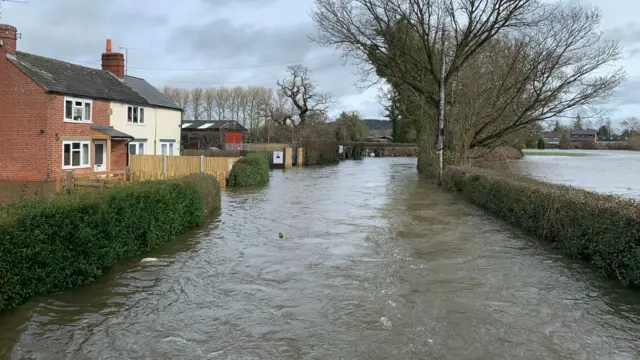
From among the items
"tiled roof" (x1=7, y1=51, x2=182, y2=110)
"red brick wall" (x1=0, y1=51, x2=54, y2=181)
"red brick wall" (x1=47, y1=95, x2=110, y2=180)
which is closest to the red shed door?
"tiled roof" (x1=7, y1=51, x2=182, y2=110)

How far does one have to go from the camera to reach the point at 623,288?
7.40 m

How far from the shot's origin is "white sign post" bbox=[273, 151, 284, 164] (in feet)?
129

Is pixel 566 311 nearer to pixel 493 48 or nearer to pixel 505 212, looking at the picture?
pixel 505 212

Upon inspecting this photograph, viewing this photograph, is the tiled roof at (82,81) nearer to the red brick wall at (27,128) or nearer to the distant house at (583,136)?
the red brick wall at (27,128)

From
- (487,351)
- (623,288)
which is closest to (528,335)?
(487,351)

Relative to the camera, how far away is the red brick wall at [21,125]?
74.3 feet

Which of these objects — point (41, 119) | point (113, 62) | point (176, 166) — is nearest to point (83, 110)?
point (41, 119)

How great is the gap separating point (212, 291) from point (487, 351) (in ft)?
12.7

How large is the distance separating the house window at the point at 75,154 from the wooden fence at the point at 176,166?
2.43 metres

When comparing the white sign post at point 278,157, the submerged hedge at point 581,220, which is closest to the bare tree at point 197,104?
the white sign post at point 278,157

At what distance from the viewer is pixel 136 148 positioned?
30016 mm

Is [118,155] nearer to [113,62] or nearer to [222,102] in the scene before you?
[113,62]

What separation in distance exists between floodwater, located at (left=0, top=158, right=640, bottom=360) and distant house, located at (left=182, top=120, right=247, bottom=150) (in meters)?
37.5

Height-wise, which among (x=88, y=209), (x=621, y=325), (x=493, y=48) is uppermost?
(x=493, y=48)
